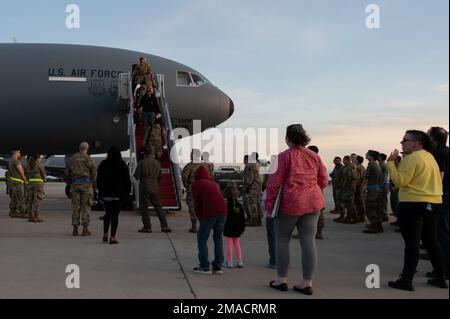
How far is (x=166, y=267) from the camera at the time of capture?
588 cm

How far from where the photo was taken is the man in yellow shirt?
16.1 feet

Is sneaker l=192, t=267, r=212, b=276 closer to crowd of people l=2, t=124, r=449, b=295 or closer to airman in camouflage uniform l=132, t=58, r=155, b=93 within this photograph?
crowd of people l=2, t=124, r=449, b=295

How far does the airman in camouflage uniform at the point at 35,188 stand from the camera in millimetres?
10609

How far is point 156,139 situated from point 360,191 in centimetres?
528

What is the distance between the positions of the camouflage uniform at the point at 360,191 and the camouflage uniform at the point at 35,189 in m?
7.09

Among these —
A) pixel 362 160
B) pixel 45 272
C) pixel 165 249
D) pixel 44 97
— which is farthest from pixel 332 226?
pixel 44 97

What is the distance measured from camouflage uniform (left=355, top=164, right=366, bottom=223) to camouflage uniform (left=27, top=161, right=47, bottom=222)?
23.2 ft

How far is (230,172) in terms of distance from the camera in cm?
2733

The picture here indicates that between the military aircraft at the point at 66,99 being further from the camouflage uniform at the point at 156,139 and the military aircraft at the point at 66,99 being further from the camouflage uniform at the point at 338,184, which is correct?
the camouflage uniform at the point at 338,184

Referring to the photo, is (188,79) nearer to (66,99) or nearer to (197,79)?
(197,79)

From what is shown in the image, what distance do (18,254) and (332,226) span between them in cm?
663

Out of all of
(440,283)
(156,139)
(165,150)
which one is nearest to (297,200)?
(440,283)

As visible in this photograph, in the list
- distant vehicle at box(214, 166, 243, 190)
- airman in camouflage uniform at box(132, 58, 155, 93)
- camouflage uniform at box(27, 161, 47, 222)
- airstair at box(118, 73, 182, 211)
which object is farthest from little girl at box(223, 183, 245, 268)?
distant vehicle at box(214, 166, 243, 190)
